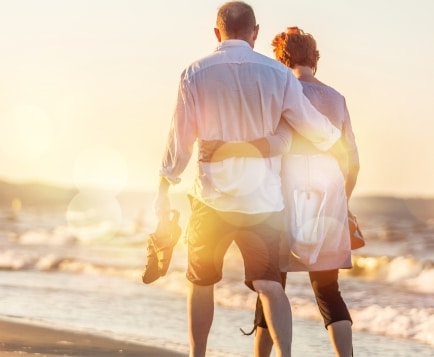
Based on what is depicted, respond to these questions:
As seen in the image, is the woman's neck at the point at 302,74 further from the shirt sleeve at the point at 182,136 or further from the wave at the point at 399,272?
the wave at the point at 399,272

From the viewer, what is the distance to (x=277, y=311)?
183 inches

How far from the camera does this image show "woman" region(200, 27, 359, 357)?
4.78m

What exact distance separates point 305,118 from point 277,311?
35.2 inches

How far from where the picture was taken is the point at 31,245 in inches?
812

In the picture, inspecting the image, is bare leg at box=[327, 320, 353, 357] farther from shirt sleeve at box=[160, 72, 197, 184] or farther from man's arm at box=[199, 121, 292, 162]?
shirt sleeve at box=[160, 72, 197, 184]

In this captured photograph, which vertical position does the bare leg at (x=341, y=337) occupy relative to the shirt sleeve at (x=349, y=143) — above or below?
below

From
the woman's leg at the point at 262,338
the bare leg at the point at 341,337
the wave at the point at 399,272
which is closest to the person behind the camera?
the bare leg at the point at 341,337

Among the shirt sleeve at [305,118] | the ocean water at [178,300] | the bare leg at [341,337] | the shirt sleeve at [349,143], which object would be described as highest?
the shirt sleeve at [305,118]

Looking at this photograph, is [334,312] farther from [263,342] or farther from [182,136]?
[182,136]

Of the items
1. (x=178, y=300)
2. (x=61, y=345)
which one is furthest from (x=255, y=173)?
(x=178, y=300)

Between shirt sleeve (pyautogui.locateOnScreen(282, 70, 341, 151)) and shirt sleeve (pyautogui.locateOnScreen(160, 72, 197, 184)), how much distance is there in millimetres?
433

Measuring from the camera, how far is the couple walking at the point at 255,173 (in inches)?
180

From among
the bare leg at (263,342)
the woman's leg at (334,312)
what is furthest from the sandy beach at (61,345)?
the woman's leg at (334,312)

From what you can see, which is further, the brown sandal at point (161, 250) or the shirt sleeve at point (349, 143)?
the shirt sleeve at point (349, 143)
